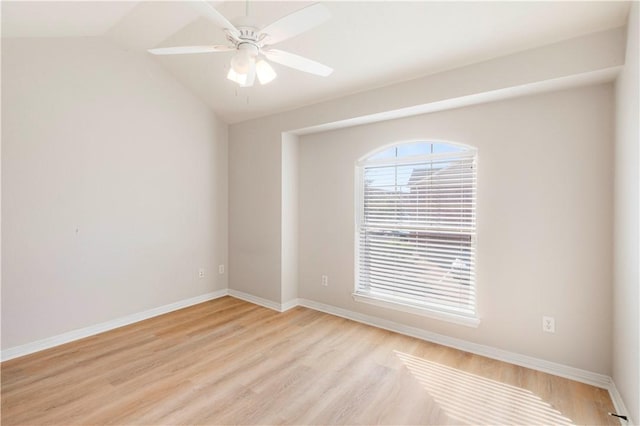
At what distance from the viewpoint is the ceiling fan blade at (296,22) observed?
1483 mm

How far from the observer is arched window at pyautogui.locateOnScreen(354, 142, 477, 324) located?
2.95 meters

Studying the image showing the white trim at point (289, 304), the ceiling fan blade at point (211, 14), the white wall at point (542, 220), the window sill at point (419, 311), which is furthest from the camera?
the white trim at point (289, 304)

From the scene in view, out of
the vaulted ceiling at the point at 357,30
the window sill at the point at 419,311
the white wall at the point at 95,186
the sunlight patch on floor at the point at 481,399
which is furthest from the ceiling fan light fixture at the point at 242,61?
the window sill at the point at 419,311

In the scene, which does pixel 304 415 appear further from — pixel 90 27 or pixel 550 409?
pixel 90 27

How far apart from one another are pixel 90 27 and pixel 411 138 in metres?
3.30

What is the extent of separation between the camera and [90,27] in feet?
9.59

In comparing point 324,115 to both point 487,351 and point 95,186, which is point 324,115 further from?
point 487,351

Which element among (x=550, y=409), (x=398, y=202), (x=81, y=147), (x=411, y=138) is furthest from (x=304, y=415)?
(x=81, y=147)

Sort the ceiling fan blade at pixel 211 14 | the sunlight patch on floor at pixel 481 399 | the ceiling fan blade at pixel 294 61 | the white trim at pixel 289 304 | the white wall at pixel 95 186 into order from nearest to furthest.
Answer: the ceiling fan blade at pixel 211 14 < the ceiling fan blade at pixel 294 61 < the sunlight patch on floor at pixel 481 399 < the white wall at pixel 95 186 < the white trim at pixel 289 304

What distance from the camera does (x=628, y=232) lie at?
6.24 feet

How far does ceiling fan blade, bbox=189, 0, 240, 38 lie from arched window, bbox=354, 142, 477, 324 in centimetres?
219

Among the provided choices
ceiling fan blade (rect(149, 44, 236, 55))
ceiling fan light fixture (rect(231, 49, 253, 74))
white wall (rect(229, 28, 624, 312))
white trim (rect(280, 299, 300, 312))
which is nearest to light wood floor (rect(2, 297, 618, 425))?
white trim (rect(280, 299, 300, 312))

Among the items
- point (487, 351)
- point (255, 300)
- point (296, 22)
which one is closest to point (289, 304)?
point (255, 300)

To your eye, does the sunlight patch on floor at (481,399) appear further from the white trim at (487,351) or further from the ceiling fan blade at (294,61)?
the ceiling fan blade at (294,61)
